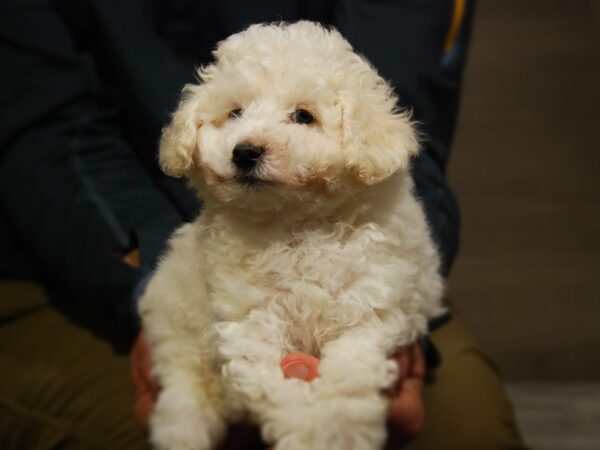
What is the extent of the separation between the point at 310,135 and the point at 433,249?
334 millimetres

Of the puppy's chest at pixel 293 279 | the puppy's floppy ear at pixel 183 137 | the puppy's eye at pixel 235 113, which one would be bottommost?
the puppy's chest at pixel 293 279

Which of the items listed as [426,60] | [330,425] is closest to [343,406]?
[330,425]

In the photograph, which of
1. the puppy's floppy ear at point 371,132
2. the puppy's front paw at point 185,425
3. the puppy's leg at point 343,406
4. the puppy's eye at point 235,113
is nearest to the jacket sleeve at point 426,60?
the puppy's floppy ear at point 371,132

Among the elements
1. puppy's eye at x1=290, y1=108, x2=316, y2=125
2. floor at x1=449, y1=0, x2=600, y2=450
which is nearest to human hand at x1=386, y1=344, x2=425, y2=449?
puppy's eye at x1=290, y1=108, x2=316, y2=125

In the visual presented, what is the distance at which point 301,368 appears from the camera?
0.70 meters

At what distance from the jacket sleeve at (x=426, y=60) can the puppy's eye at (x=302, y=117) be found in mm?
174

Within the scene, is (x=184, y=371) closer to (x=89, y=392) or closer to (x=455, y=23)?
(x=89, y=392)

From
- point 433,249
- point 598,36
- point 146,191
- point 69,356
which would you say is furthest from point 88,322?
point 598,36

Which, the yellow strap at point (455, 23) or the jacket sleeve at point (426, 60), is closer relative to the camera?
the jacket sleeve at point (426, 60)

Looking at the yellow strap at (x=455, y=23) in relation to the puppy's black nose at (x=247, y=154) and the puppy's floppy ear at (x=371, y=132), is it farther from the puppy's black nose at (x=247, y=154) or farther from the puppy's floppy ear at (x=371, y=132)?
the puppy's black nose at (x=247, y=154)

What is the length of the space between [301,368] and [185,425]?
22cm

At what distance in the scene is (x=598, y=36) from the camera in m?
1.48

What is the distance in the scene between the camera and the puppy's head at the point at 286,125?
67 centimetres

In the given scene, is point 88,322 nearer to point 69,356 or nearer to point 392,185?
point 69,356
